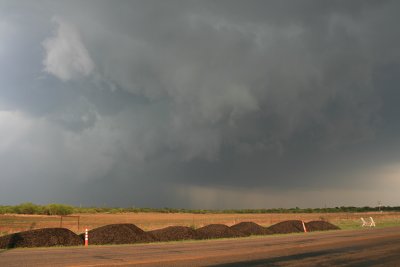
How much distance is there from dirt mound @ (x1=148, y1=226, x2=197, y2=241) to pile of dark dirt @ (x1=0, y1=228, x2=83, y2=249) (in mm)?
7050

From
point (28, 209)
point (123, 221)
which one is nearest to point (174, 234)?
point (123, 221)

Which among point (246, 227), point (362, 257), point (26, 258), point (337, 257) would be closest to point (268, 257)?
point (337, 257)

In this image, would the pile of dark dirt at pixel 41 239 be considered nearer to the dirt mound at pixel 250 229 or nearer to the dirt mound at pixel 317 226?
the dirt mound at pixel 250 229

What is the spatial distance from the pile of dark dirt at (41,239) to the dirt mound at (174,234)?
7050 millimetres

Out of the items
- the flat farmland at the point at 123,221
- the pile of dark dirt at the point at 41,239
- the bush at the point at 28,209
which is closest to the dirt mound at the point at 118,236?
the pile of dark dirt at the point at 41,239

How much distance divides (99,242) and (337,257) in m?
17.3

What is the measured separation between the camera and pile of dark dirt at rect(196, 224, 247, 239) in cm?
3575

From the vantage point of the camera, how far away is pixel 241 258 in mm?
19219

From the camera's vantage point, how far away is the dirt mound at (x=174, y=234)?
109ft

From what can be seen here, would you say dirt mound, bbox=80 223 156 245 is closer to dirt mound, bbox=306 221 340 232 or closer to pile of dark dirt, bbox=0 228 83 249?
pile of dark dirt, bbox=0 228 83 249

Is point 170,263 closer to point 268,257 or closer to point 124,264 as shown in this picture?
point 124,264

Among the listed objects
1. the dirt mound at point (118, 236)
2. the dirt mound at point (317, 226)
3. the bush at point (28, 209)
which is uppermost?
the bush at point (28, 209)

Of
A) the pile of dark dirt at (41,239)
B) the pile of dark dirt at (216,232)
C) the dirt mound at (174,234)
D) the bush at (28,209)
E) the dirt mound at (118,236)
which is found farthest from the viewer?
the bush at (28,209)

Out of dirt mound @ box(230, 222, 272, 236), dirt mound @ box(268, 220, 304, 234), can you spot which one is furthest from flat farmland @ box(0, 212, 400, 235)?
dirt mound @ box(268, 220, 304, 234)
